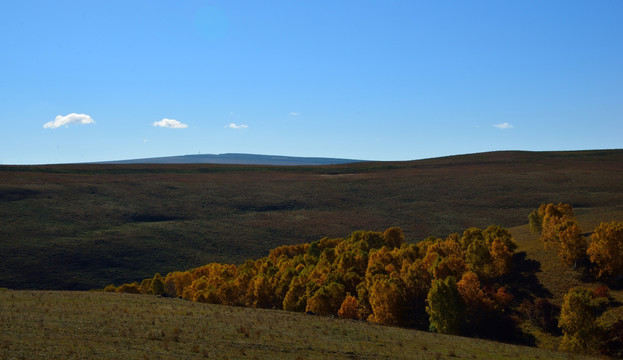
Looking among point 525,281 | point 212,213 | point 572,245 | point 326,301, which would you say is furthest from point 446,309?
point 212,213

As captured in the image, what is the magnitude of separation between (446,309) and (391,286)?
7687 mm

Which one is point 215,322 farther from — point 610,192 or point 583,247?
point 610,192

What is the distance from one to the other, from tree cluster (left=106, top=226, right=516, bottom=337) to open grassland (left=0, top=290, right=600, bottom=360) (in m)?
20.5

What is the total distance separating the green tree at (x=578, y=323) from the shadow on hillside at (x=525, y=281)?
11749 mm

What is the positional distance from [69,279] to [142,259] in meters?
20.0

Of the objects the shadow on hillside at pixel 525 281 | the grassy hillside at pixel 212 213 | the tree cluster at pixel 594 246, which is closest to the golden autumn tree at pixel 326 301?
the shadow on hillside at pixel 525 281

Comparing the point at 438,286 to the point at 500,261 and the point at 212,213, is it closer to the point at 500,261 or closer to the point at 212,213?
the point at 500,261

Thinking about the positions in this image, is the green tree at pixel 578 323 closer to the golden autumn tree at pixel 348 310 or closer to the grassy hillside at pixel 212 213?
the golden autumn tree at pixel 348 310

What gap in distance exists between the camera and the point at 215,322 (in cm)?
3681

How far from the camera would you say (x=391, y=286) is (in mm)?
63562

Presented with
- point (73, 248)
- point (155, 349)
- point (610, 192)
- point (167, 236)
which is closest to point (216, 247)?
point (167, 236)

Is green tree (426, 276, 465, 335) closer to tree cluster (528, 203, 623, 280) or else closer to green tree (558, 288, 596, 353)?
green tree (558, 288, 596, 353)

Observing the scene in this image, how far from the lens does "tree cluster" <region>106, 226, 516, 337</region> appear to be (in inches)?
2477

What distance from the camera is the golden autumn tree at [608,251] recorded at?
6175cm
